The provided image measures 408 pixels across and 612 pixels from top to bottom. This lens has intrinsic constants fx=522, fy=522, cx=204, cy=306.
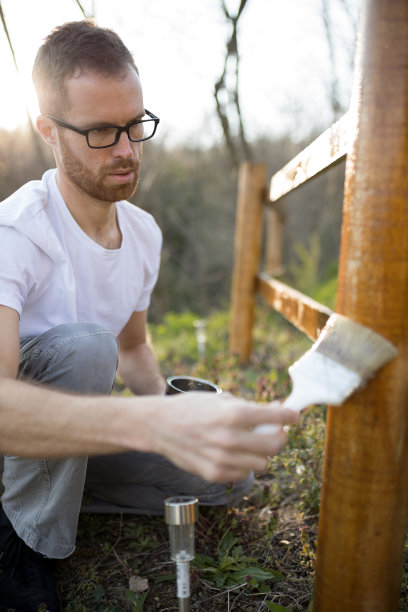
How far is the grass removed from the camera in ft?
4.65

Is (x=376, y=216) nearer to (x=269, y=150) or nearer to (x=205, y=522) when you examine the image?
(x=205, y=522)

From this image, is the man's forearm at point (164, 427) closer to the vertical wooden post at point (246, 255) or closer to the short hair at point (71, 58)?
the short hair at point (71, 58)

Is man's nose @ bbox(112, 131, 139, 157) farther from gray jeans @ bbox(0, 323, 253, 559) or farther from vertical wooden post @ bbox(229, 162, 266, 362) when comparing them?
vertical wooden post @ bbox(229, 162, 266, 362)

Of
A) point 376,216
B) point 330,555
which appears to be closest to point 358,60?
point 376,216

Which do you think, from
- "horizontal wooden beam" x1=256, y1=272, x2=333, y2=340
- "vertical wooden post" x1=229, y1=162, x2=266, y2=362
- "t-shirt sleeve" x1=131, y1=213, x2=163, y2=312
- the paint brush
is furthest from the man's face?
"vertical wooden post" x1=229, y1=162, x2=266, y2=362

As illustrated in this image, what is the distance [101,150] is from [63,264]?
0.41 metres

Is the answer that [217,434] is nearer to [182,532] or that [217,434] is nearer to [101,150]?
[182,532]

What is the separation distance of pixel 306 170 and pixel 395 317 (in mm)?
1158

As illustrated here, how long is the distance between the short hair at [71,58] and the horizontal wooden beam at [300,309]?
103 cm

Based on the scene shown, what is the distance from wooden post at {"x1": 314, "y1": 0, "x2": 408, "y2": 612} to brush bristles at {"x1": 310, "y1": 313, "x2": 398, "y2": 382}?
0.02 meters

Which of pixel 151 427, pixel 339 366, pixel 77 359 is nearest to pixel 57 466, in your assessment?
pixel 77 359

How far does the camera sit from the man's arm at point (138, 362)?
2098mm

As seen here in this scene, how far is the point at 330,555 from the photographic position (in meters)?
1.07

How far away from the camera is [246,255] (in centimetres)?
388
